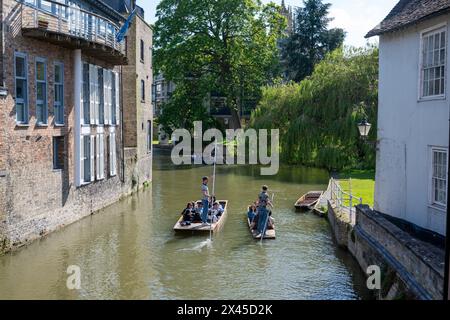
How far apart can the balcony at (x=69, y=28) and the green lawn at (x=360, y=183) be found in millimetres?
10873

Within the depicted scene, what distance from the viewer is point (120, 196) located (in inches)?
1000

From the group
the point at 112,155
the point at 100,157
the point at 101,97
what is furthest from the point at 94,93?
the point at 112,155

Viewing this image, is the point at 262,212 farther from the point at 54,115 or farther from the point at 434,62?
the point at 54,115

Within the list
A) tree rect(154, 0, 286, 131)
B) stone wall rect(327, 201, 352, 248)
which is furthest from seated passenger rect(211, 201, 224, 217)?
tree rect(154, 0, 286, 131)

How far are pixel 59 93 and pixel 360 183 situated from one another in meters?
15.0

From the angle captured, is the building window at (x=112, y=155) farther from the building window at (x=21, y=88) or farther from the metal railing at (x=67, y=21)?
the building window at (x=21, y=88)

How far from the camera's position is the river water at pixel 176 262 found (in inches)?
504

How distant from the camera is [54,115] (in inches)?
719

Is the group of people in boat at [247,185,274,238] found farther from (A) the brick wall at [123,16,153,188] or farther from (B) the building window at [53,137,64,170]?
(A) the brick wall at [123,16,153,188]

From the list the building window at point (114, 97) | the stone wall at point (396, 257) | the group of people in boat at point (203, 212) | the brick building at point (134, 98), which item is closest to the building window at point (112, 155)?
the building window at point (114, 97)

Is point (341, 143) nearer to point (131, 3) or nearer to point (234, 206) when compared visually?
point (234, 206)

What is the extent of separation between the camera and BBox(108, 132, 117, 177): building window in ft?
78.3

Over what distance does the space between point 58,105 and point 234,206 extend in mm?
9236
